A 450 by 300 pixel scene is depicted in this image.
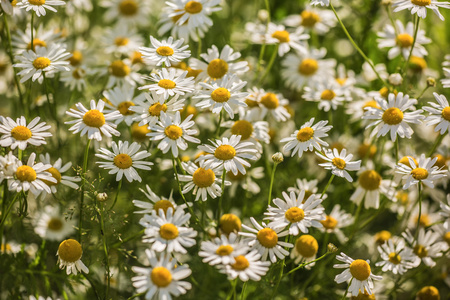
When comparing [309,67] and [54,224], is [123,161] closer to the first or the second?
[54,224]

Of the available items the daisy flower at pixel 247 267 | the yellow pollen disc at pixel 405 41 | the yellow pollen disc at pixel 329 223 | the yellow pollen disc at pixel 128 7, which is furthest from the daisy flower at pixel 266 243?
the yellow pollen disc at pixel 128 7

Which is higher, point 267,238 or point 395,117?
point 395,117

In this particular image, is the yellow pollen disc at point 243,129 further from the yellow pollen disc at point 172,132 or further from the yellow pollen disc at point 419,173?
the yellow pollen disc at point 419,173

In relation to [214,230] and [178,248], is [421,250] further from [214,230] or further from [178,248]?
[178,248]

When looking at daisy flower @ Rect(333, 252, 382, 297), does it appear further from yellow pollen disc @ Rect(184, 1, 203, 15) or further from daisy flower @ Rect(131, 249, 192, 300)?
yellow pollen disc @ Rect(184, 1, 203, 15)

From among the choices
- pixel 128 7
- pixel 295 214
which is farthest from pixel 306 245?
pixel 128 7

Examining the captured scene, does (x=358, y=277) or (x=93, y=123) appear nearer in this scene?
(x=358, y=277)
